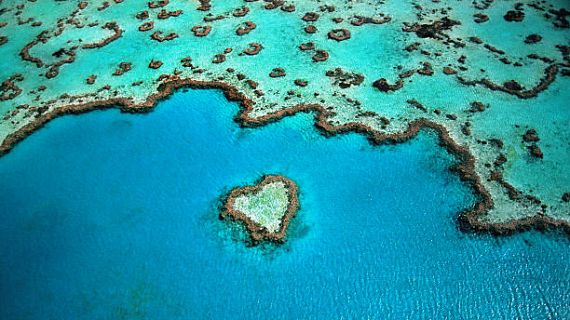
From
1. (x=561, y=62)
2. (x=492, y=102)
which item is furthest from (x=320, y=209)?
(x=561, y=62)

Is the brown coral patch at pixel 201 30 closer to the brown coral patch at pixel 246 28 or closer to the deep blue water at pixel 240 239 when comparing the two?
the brown coral patch at pixel 246 28

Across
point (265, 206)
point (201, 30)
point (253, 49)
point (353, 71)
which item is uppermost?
point (201, 30)

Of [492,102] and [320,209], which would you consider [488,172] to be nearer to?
[492,102]

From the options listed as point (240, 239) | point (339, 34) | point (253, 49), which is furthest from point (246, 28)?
point (240, 239)

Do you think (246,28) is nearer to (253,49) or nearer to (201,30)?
(253,49)

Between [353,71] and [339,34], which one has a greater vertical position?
[339,34]

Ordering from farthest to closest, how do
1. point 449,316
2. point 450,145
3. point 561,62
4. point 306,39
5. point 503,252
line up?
point 306,39, point 561,62, point 450,145, point 503,252, point 449,316

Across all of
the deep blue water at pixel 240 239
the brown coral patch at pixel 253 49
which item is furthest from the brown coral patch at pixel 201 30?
the deep blue water at pixel 240 239
